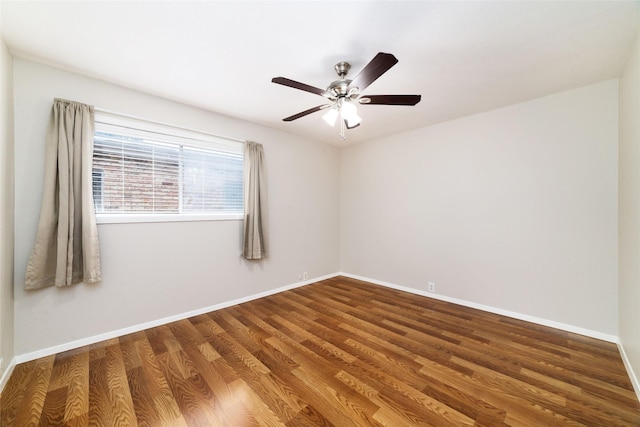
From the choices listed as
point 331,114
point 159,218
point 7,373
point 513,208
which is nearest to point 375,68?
point 331,114

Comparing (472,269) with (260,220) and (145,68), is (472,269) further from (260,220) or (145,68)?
(145,68)

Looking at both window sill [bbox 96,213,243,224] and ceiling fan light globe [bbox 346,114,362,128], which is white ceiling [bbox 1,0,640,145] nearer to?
ceiling fan light globe [bbox 346,114,362,128]

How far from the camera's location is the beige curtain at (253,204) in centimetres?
334

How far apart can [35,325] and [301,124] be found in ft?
11.4

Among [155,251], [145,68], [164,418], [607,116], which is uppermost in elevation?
[145,68]

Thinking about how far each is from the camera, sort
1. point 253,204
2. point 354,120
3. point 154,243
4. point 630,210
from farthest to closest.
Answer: point 253,204 < point 154,243 < point 354,120 < point 630,210

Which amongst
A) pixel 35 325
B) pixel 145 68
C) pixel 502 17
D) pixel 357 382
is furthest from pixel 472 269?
pixel 35 325

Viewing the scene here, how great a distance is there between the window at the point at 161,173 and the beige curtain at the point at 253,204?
0.15 meters

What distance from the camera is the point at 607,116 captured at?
2.33 meters

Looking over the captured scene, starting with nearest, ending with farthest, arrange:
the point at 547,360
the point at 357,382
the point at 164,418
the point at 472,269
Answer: the point at 164,418 < the point at 357,382 < the point at 547,360 < the point at 472,269

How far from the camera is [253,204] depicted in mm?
3344

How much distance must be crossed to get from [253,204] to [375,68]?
235 cm

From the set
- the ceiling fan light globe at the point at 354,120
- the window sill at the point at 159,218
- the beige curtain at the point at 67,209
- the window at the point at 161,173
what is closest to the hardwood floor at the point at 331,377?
the beige curtain at the point at 67,209

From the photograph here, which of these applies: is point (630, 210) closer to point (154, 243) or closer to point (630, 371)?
point (630, 371)
